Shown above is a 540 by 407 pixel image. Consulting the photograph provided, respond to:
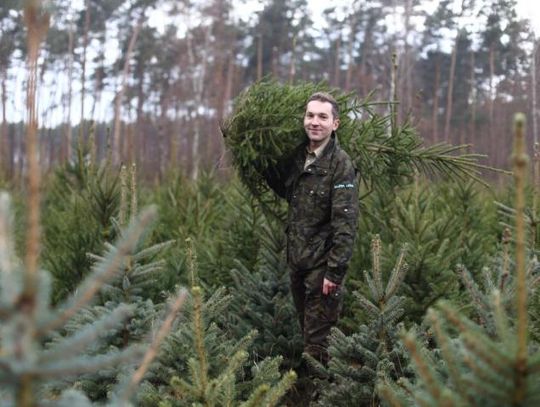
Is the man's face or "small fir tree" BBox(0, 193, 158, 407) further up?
the man's face

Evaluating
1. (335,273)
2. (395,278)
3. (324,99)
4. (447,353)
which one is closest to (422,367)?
(447,353)

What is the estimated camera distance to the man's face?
4.16 m

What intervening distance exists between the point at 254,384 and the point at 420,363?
6.32 ft

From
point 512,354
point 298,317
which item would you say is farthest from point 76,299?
point 298,317

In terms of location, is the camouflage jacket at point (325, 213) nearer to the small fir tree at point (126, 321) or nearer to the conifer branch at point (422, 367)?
the small fir tree at point (126, 321)

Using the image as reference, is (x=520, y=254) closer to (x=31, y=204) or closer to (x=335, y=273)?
(x=31, y=204)

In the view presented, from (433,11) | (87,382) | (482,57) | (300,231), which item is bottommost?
(87,382)

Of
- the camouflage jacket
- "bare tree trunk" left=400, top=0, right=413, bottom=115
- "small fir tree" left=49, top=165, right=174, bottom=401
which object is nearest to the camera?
"small fir tree" left=49, top=165, right=174, bottom=401

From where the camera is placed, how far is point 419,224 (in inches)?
219

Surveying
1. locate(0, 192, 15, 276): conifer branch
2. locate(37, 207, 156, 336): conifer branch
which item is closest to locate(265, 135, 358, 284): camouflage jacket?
locate(37, 207, 156, 336): conifer branch

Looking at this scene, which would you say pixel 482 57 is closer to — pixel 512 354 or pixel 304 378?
pixel 304 378

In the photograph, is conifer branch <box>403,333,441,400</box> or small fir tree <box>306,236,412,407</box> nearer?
conifer branch <box>403,333,441,400</box>

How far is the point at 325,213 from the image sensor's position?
4242 millimetres

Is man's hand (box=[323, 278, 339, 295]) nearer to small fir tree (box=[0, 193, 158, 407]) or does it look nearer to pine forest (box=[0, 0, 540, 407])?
pine forest (box=[0, 0, 540, 407])
